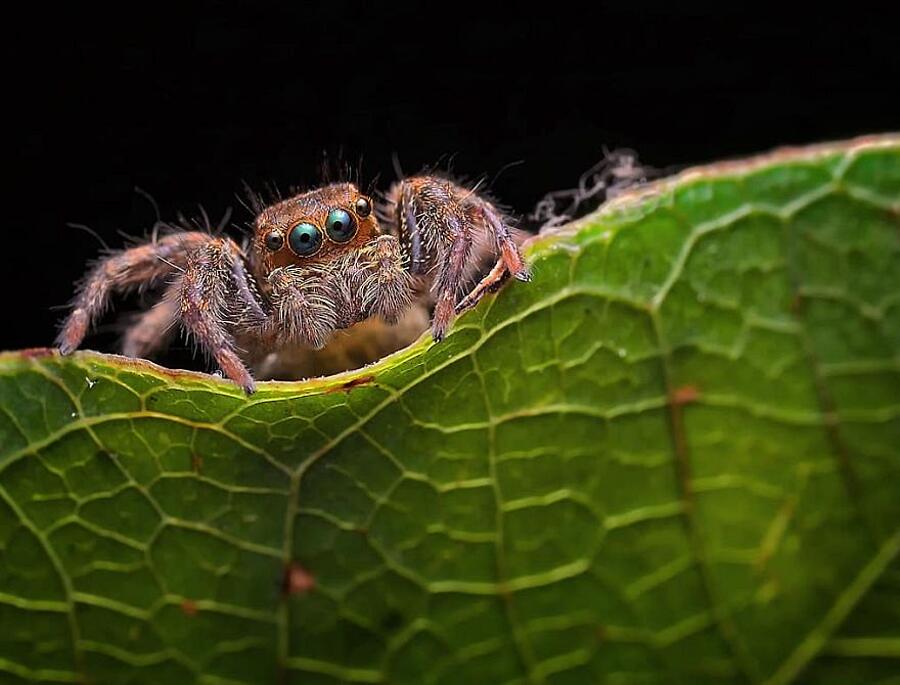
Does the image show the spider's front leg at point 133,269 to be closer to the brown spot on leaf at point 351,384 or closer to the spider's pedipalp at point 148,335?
the spider's pedipalp at point 148,335

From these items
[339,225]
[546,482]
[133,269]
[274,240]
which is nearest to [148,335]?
[133,269]

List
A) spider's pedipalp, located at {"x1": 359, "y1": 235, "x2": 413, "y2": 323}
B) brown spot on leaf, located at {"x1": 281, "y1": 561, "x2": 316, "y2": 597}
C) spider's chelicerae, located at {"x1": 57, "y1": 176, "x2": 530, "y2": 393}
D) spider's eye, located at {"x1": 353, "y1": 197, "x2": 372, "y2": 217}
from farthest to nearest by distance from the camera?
spider's eye, located at {"x1": 353, "y1": 197, "x2": 372, "y2": 217}
spider's pedipalp, located at {"x1": 359, "y1": 235, "x2": 413, "y2": 323}
spider's chelicerae, located at {"x1": 57, "y1": 176, "x2": 530, "y2": 393}
brown spot on leaf, located at {"x1": 281, "y1": 561, "x2": 316, "y2": 597}

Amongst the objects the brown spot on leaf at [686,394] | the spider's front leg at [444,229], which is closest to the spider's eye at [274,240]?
the spider's front leg at [444,229]

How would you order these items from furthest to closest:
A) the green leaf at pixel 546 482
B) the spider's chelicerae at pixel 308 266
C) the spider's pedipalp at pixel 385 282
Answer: the spider's pedipalp at pixel 385 282, the spider's chelicerae at pixel 308 266, the green leaf at pixel 546 482

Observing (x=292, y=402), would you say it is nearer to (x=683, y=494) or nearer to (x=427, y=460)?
(x=427, y=460)

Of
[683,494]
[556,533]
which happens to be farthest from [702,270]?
[556,533]

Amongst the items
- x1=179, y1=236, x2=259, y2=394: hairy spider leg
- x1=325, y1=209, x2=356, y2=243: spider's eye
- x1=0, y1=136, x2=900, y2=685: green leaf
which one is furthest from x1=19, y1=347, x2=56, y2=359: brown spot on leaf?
x1=325, y1=209, x2=356, y2=243: spider's eye

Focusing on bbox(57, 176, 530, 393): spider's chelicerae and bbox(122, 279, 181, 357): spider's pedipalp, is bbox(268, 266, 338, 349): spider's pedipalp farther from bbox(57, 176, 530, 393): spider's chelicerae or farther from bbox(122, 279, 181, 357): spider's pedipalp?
bbox(122, 279, 181, 357): spider's pedipalp
